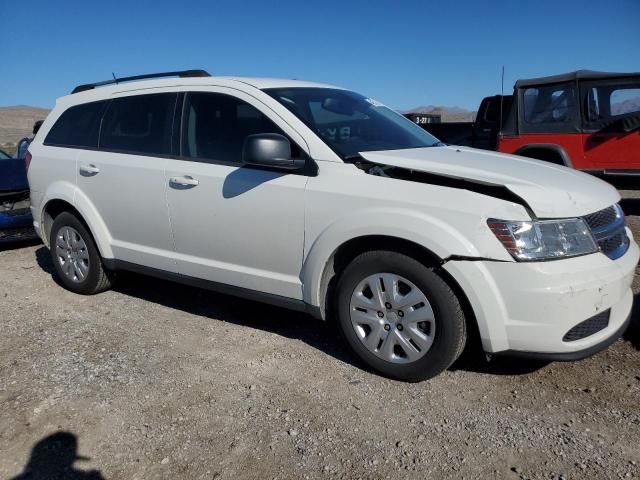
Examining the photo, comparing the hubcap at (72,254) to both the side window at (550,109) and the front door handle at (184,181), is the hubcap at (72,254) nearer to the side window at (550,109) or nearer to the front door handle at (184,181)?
the front door handle at (184,181)

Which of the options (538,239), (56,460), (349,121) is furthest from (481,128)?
(56,460)

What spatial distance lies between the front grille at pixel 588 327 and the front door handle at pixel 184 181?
2.47 metres

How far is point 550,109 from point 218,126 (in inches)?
240

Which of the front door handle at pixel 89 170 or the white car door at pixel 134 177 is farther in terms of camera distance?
the front door handle at pixel 89 170

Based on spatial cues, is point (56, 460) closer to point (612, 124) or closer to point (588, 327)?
point (588, 327)

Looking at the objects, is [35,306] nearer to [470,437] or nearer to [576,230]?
[470,437]

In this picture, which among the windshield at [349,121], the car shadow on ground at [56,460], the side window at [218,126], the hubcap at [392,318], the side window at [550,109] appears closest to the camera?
the car shadow on ground at [56,460]

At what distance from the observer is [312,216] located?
10.7 ft

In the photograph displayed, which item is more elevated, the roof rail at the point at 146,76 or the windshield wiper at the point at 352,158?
the roof rail at the point at 146,76

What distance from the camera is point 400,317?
311 centimetres

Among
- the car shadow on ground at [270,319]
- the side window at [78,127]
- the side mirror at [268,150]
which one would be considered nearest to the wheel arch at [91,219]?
the side window at [78,127]

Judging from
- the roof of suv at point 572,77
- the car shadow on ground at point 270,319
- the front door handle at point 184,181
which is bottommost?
the car shadow on ground at point 270,319

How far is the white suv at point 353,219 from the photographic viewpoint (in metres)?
2.79

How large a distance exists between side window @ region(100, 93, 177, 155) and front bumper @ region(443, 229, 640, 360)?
2.38 metres
